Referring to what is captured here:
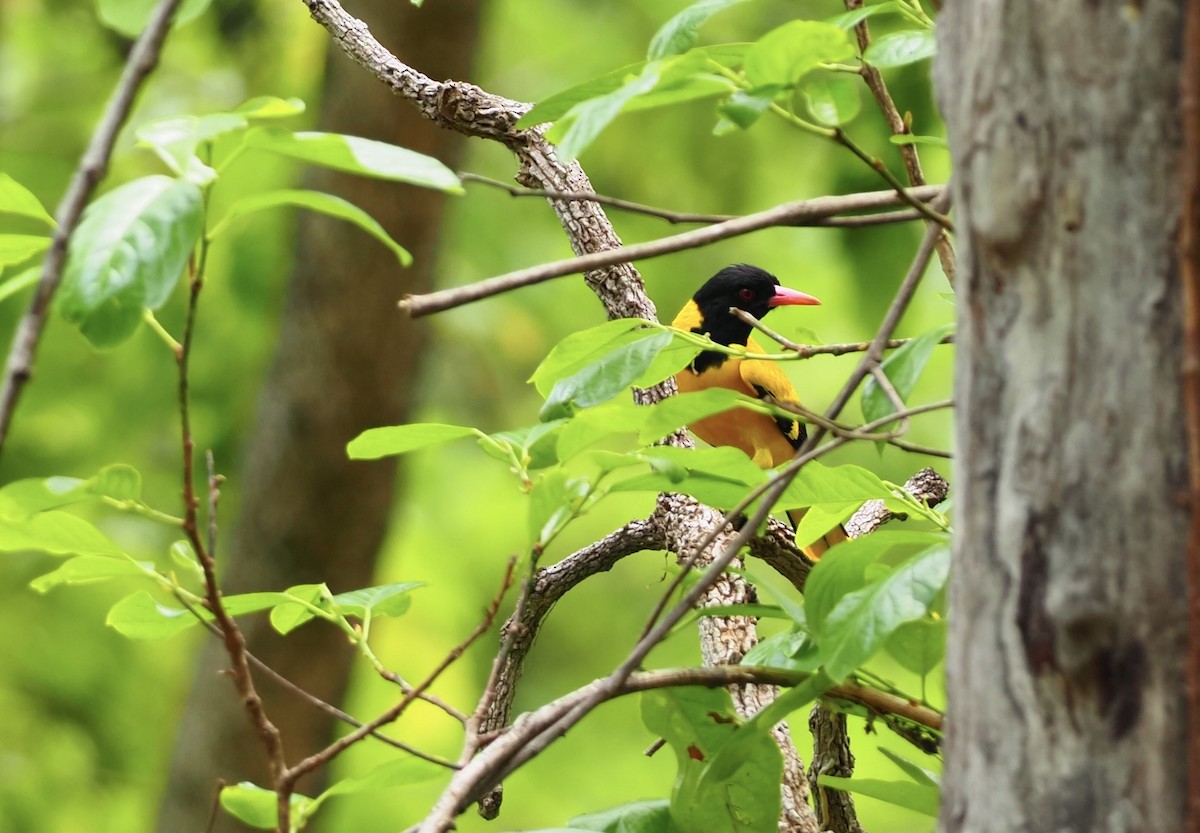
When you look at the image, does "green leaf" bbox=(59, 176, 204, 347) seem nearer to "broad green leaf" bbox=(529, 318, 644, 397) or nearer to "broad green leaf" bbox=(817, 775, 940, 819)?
"broad green leaf" bbox=(529, 318, 644, 397)

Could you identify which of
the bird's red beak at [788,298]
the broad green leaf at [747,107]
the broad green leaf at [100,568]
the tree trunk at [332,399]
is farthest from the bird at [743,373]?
the broad green leaf at [747,107]

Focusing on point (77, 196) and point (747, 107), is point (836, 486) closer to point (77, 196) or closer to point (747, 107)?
point (747, 107)

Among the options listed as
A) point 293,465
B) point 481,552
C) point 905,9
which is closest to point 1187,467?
point 905,9

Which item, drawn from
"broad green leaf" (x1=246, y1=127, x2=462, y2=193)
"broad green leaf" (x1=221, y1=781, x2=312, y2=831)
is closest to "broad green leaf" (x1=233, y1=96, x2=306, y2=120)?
"broad green leaf" (x1=246, y1=127, x2=462, y2=193)

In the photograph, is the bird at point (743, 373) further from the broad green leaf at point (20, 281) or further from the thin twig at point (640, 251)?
the broad green leaf at point (20, 281)

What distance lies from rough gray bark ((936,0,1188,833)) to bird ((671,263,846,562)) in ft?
9.40

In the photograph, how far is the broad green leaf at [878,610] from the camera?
974 mm

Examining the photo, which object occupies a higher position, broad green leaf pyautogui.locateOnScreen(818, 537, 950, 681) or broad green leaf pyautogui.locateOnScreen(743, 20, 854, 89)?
broad green leaf pyautogui.locateOnScreen(743, 20, 854, 89)

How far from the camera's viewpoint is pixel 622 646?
21.1 ft

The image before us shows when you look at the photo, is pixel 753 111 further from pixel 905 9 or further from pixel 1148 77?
pixel 905 9

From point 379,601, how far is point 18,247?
0.49 m

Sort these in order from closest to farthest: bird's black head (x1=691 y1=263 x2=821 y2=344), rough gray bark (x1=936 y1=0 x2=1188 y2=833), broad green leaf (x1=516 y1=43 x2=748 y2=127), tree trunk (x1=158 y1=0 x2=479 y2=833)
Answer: rough gray bark (x1=936 y1=0 x2=1188 y2=833) < broad green leaf (x1=516 y1=43 x2=748 y2=127) < bird's black head (x1=691 y1=263 x2=821 y2=344) < tree trunk (x1=158 y1=0 x2=479 y2=833)

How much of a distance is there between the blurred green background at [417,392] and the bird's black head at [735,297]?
258 millimetres

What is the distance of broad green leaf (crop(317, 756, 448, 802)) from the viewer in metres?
1.15
